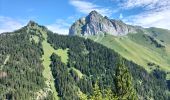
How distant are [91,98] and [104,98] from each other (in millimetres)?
2649

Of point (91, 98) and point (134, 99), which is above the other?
point (91, 98)

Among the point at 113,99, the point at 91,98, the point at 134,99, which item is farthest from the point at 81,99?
the point at 134,99

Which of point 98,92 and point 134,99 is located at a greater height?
point 98,92

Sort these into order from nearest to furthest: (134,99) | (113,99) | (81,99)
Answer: (81,99) < (113,99) < (134,99)

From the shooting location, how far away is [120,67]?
92125 millimetres

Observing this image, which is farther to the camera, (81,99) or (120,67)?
(120,67)

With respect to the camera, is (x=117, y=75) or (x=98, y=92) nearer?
(x=98, y=92)

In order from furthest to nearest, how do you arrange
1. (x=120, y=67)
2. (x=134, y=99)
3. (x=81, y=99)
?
(x=120, y=67), (x=134, y=99), (x=81, y=99)

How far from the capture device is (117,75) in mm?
91062

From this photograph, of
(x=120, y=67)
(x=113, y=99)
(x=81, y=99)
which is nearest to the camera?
(x=81, y=99)

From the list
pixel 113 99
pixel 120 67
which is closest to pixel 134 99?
pixel 120 67

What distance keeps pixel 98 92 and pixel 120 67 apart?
3440 centimetres

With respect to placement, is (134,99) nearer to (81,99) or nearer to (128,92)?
(128,92)

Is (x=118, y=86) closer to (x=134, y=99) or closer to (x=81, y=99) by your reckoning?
(x=134, y=99)
